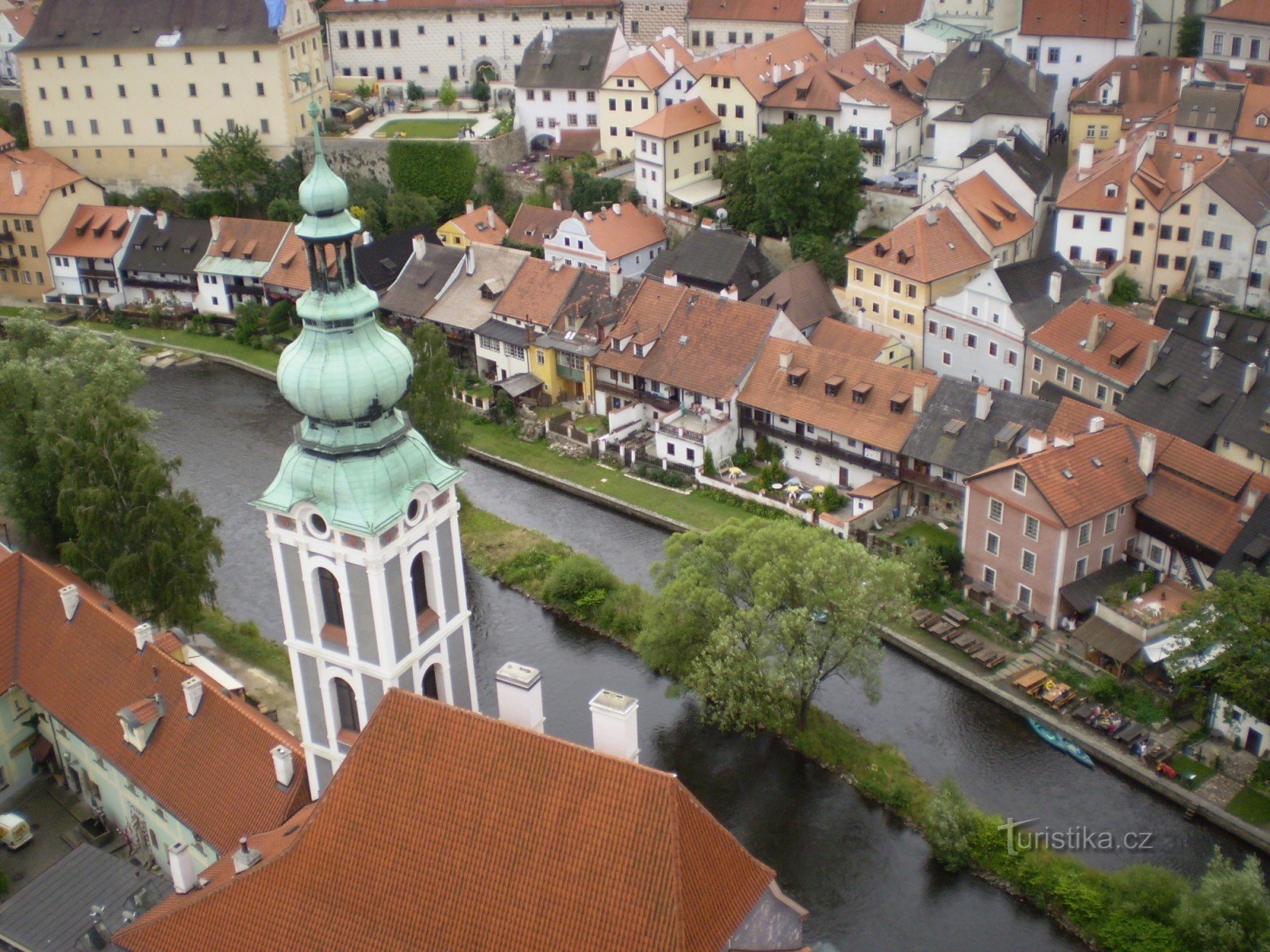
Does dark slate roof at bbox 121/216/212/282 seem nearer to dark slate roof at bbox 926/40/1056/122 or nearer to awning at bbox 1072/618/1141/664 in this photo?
dark slate roof at bbox 926/40/1056/122

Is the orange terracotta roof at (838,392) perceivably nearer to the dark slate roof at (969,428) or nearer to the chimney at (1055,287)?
the dark slate roof at (969,428)

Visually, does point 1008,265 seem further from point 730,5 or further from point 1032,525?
point 730,5

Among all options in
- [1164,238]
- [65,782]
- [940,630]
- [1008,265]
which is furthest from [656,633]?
[1164,238]

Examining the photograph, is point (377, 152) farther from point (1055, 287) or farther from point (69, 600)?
point (69, 600)

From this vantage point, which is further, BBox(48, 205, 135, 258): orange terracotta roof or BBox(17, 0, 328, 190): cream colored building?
BBox(17, 0, 328, 190): cream colored building

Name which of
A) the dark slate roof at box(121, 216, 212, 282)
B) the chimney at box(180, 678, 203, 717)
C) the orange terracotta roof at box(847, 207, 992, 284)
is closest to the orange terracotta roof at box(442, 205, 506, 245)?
the dark slate roof at box(121, 216, 212, 282)

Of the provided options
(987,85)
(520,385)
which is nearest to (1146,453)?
(520,385)
